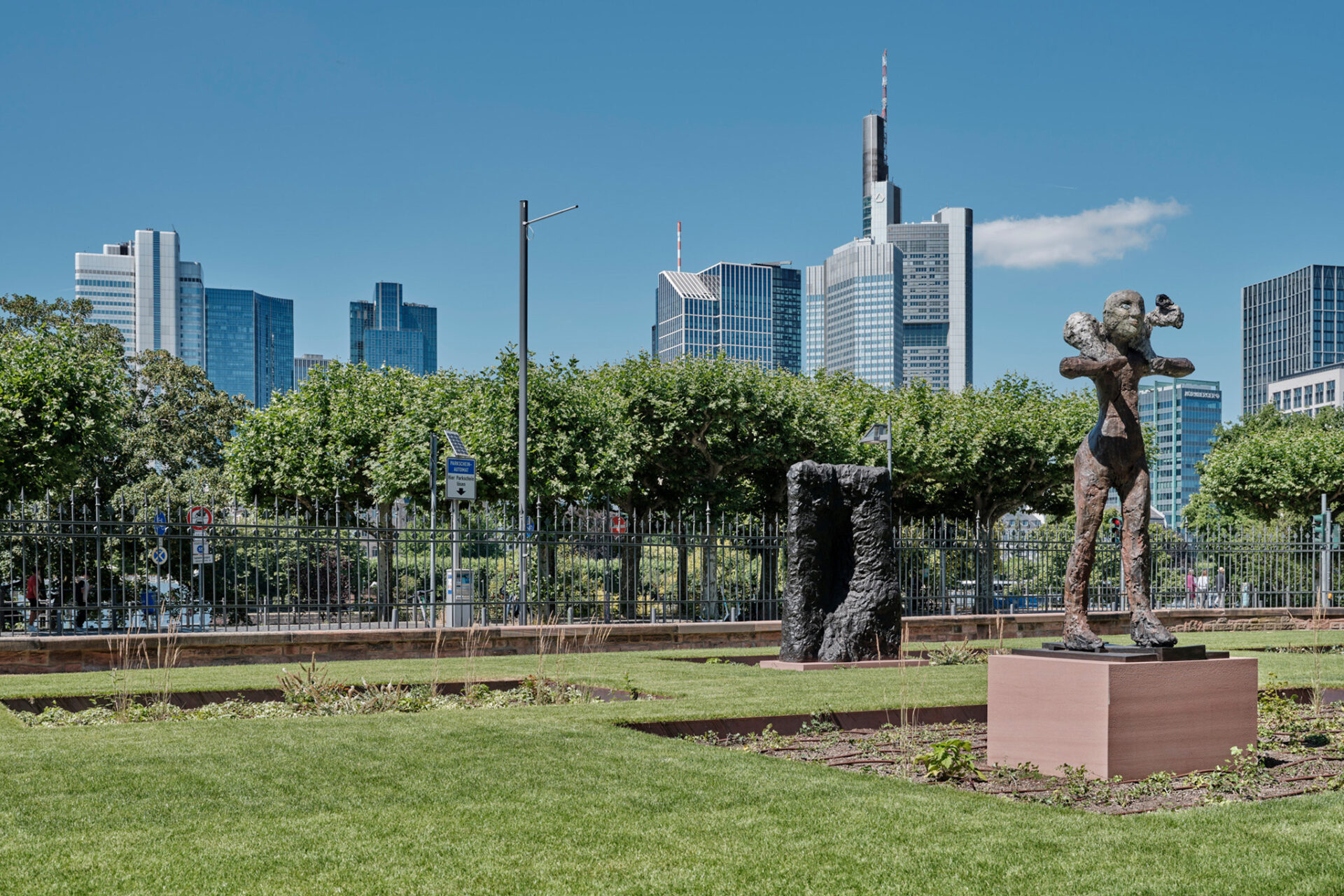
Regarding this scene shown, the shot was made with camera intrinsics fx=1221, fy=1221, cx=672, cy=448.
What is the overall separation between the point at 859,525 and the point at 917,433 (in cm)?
2167

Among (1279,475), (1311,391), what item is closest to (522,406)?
(1279,475)

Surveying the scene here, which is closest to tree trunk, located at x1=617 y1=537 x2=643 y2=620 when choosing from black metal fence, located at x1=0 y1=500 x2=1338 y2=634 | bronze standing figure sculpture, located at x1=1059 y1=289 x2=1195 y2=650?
black metal fence, located at x1=0 y1=500 x2=1338 y2=634

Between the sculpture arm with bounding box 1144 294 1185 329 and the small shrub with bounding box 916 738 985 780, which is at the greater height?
the sculpture arm with bounding box 1144 294 1185 329

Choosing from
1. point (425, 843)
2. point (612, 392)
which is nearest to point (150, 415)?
point (612, 392)

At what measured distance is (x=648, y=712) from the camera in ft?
29.4

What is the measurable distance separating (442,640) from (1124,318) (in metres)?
10.8

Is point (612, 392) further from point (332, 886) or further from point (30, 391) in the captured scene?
point (332, 886)

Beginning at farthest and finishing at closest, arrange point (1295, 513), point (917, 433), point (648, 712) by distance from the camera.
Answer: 1. point (1295, 513)
2. point (917, 433)
3. point (648, 712)

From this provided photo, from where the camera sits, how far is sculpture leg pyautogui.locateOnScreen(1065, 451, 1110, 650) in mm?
7398

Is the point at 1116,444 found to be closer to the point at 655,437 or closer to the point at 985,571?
the point at 985,571

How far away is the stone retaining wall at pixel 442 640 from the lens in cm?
1373

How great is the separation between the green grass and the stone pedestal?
2.88ft

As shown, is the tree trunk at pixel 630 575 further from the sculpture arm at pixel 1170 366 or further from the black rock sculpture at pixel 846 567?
the sculpture arm at pixel 1170 366

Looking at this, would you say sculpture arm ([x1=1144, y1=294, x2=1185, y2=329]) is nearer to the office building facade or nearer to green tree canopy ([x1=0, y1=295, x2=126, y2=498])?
green tree canopy ([x1=0, y1=295, x2=126, y2=498])
